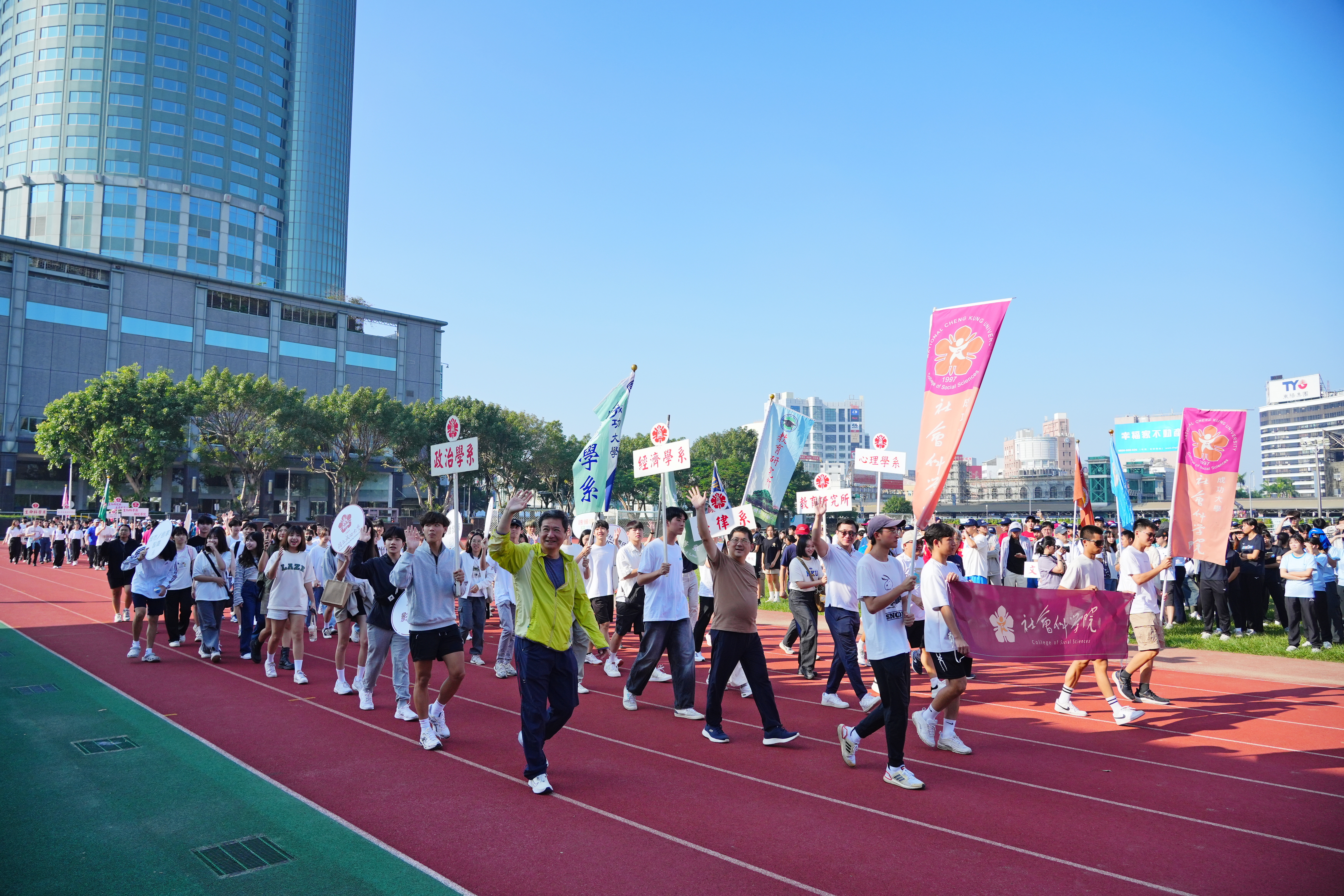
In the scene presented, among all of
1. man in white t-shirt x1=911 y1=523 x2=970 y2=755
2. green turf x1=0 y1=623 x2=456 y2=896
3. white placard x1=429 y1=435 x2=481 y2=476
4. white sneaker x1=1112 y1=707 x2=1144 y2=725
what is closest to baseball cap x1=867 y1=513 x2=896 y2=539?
man in white t-shirt x1=911 y1=523 x2=970 y2=755

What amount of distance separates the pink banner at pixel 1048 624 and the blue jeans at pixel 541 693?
4195 mm

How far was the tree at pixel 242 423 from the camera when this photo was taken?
44.1 metres

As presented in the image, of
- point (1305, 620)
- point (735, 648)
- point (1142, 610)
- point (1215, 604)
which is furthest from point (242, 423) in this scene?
point (1305, 620)

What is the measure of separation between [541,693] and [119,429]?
44.0 m

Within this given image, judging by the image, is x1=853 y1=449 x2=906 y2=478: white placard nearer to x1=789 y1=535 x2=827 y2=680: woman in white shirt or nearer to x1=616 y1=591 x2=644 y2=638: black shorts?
x1=789 y1=535 x2=827 y2=680: woman in white shirt

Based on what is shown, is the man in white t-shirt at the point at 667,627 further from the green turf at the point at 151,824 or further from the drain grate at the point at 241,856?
the drain grate at the point at 241,856

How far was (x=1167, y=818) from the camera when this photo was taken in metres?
5.61

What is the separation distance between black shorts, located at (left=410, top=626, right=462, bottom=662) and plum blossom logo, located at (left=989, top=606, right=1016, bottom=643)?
5295 millimetres

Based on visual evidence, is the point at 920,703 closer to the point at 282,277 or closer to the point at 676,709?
the point at 676,709

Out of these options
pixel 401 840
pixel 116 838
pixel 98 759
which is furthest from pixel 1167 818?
pixel 98 759

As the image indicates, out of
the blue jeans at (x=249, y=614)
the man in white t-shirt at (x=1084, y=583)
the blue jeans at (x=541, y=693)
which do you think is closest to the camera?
the blue jeans at (x=541, y=693)

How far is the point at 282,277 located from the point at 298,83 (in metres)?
31.5

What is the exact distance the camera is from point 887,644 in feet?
20.3

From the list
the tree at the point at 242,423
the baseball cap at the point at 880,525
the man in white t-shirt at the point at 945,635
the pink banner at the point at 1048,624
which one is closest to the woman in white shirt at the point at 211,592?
the baseball cap at the point at 880,525
